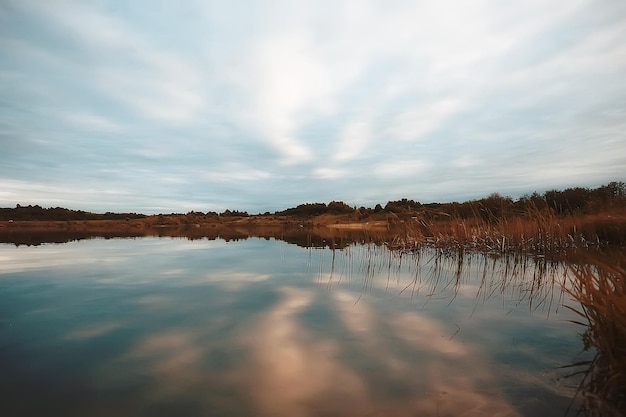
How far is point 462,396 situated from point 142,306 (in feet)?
16.9

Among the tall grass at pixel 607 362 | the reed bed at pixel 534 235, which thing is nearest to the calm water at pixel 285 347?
the tall grass at pixel 607 362

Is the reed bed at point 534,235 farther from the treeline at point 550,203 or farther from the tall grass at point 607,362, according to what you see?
the tall grass at point 607,362

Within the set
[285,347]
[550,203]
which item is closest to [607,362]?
[285,347]

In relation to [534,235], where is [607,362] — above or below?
below

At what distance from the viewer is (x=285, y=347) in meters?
3.94

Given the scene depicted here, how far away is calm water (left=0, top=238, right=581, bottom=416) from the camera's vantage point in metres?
2.67

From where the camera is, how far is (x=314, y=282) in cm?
811

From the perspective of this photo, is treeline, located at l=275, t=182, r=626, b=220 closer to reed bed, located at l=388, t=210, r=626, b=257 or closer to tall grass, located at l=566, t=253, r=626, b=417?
reed bed, located at l=388, t=210, r=626, b=257

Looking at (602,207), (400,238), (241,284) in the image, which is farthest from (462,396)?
(602,207)

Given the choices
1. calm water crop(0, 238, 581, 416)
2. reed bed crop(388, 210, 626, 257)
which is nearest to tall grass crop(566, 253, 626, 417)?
calm water crop(0, 238, 581, 416)

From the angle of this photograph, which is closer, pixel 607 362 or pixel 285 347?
pixel 607 362

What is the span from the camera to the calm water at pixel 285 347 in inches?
105

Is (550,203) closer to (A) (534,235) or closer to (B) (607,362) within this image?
(A) (534,235)

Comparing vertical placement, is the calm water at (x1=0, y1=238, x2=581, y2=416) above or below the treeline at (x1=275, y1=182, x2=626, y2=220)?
below
